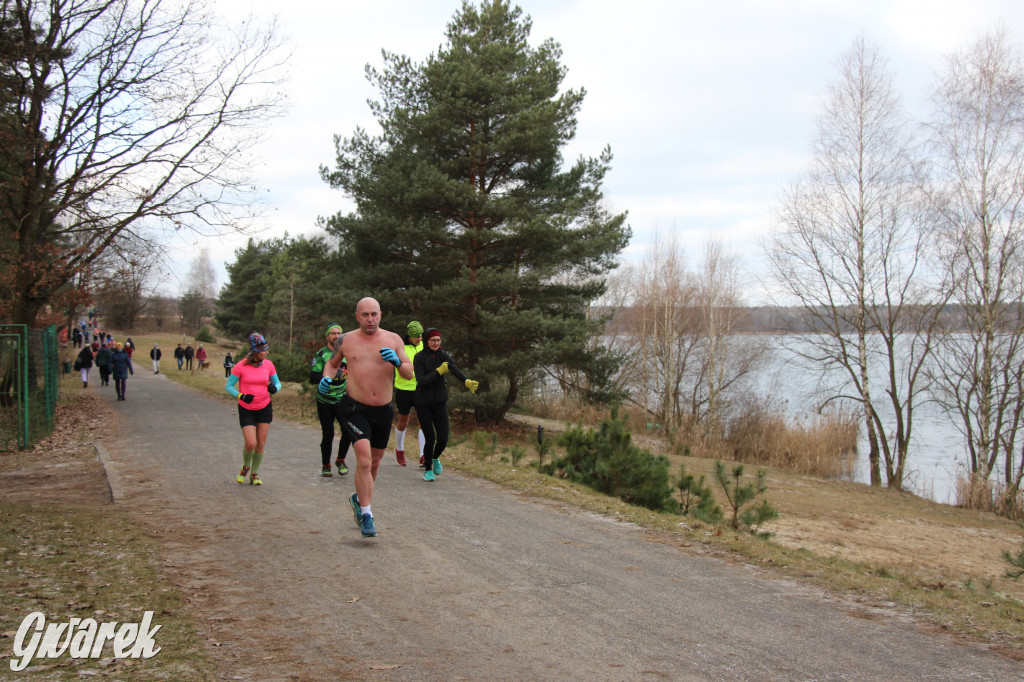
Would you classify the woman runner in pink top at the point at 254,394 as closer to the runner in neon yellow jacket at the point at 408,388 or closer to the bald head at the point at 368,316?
the runner in neon yellow jacket at the point at 408,388

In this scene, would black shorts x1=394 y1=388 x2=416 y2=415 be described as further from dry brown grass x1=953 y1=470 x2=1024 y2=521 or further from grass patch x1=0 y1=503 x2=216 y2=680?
dry brown grass x1=953 y1=470 x2=1024 y2=521

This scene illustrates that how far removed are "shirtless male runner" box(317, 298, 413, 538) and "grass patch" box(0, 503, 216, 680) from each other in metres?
1.71

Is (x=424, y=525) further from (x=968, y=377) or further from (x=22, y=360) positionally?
(x=968, y=377)

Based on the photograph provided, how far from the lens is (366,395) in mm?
6547

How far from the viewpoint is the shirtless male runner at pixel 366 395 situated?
21.3 feet

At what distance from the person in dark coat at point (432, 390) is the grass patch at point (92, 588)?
3.80 meters

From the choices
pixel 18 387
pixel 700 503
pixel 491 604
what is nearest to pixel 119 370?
pixel 18 387

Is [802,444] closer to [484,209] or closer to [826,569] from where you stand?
[484,209]

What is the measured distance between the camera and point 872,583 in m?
5.71

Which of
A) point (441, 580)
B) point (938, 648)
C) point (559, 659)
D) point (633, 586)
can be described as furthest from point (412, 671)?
point (938, 648)

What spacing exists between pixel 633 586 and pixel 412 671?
2140 millimetres

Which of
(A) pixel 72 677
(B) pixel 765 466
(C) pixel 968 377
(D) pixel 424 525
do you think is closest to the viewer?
(A) pixel 72 677

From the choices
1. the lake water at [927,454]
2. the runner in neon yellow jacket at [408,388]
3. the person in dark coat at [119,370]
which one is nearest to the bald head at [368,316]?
the runner in neon yellow jacket at [408,388]

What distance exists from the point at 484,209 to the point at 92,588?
743 inches
